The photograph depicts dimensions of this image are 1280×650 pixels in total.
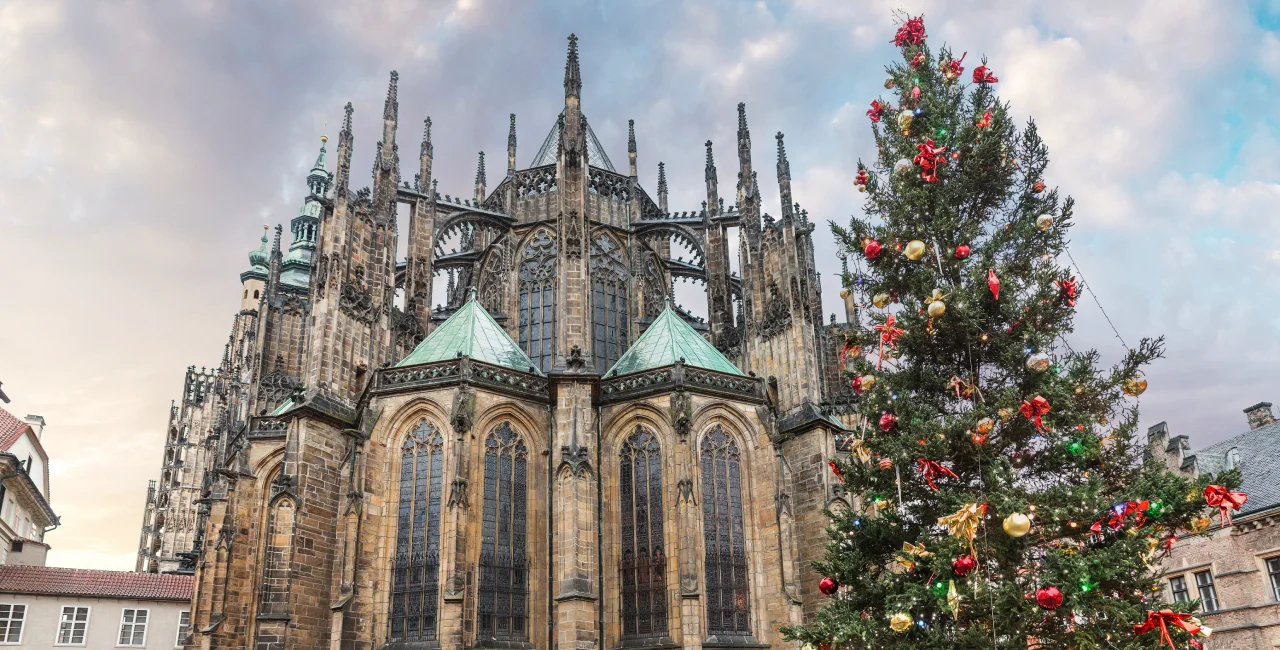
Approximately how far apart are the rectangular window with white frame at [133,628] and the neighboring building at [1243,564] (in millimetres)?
31987

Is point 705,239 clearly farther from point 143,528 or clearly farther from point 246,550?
point 143,528

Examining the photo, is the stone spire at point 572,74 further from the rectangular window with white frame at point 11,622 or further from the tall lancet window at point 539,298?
the rectangular window with white frame at point 11,622

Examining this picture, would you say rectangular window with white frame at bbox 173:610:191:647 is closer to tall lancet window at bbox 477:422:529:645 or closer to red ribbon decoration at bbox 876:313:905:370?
tall lancet window at bbox 477:422:529:645

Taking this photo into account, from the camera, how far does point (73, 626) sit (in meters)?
31.0

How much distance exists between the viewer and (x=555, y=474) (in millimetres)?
22547

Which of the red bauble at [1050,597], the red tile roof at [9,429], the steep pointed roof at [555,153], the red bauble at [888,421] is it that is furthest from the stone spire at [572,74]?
the red tile roof at [9,429]

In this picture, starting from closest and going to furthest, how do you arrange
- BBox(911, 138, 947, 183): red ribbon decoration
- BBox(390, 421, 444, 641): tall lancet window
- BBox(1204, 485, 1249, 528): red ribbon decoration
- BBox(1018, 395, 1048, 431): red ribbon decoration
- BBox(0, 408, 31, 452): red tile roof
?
BBox(1204, 485, 1249, 528): red ribbon decoration, BBox(1018, 395, 1048, 431): red ribbon decoration, BBox(911, 138, 947, 183): red ribbon decoration, BBox(390, 421, 444, 641): tall lancet window, BBox(0, 408, 31, 452): red tile roof

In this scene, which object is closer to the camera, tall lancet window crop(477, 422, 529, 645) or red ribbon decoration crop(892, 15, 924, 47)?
red ribbon decoration crop(892, 15, 924, 47)

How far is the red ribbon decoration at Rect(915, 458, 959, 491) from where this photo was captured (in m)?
11.5

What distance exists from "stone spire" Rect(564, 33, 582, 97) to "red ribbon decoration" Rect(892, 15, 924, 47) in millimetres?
16116

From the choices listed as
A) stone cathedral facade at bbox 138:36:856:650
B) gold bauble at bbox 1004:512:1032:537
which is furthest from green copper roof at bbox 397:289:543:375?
gold bauble at bbox 1004:512:1032:537

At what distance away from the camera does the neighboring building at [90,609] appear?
30312 mm

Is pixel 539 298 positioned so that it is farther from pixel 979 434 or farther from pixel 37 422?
pixel 37 422

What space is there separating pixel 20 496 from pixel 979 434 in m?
39.8
